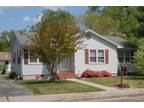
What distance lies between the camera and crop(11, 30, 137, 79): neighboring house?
96.7ft

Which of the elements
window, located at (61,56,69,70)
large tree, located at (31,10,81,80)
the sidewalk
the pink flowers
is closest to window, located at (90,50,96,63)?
the pink flowers

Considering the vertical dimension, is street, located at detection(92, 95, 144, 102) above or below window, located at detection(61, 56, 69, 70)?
below

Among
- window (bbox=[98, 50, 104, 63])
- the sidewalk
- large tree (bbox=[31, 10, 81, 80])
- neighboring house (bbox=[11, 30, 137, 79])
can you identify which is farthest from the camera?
window (bbox=[98, 50, 104, 63])

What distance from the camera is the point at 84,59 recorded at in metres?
30.5

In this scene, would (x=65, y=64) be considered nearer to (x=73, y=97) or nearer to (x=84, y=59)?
(x=84, y=59)

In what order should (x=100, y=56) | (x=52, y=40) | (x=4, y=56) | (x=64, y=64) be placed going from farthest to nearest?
(x=4, y=56) → (x=100, y=56) → (x=64, y=64) → (x=52, y=40)

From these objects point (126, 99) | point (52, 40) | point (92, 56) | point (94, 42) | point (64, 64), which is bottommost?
point (126, 99)

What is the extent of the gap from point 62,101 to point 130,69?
17.9m

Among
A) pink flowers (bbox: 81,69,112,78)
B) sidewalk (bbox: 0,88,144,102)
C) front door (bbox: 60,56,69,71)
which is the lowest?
sidewalk (bbox: 0,88,144,102)

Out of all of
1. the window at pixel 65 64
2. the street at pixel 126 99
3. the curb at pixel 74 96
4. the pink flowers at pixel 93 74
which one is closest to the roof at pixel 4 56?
the window at pixel 65 64

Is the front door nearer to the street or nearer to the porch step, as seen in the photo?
the porch step

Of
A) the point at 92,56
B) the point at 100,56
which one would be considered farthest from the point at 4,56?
the point at 100,56

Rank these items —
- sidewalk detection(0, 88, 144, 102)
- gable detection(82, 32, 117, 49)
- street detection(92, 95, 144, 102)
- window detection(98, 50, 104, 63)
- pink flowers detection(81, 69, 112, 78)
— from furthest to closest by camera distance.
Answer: window detection(98, 50, 104, 63)
gable detection(82, 32, 117, 49)
pink flowers detection(81, 69, 112, 78)
sidewalk detection(0, 88, 144, 102)
street detection(92, 95, 144, 102)

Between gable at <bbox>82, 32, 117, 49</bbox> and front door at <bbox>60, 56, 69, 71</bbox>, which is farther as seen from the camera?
gable at <bbox>82, 32, 117, 49</bbox>
